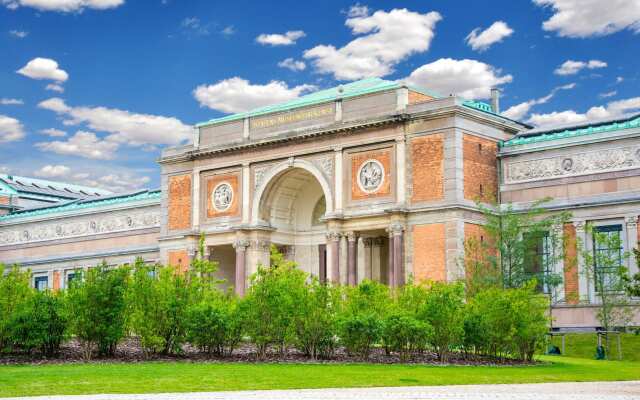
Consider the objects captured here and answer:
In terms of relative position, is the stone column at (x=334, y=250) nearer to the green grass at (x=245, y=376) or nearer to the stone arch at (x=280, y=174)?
the stone arch at (x=280, y=174)

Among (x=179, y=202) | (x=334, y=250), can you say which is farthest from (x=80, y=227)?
(x=334, y=250)

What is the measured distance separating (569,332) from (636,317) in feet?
11.1

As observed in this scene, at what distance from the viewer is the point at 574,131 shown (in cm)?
5081

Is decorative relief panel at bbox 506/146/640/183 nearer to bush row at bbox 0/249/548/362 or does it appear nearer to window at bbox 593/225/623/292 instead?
window at bbox 593/225/623/292

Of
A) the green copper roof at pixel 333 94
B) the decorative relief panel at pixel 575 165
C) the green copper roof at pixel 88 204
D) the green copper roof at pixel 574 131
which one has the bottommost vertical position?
the decorative relief panel at pixel 575 165

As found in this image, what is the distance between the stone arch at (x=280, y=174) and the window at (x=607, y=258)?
15.3m

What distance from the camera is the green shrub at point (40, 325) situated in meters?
30.5

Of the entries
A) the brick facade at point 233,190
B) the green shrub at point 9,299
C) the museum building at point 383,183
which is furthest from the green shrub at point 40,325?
the brick facade at point 233,190

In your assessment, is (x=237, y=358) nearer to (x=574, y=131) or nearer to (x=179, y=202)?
(x=574, y=131)

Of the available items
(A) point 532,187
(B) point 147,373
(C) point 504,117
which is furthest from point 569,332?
(B) point 147,373

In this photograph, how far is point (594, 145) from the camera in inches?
1932

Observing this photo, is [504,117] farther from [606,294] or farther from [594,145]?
[606,294]

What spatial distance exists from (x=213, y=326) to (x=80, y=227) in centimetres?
4800

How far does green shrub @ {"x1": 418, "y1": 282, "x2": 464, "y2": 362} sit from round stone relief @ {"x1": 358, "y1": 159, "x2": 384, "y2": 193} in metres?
20.4
